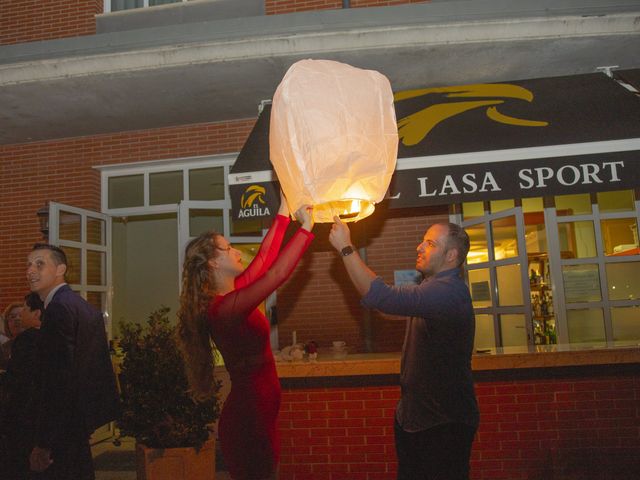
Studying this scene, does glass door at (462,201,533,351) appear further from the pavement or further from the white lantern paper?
the white lantern paper

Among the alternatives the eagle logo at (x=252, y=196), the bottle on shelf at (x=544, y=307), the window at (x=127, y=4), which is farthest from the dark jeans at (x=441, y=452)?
the window at (x=127, y=4)

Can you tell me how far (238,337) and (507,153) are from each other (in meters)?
3.13

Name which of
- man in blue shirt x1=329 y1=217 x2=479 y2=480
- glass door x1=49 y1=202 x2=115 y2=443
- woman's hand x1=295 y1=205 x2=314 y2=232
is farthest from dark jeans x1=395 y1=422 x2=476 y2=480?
glass door x1=49 y1=202 x2=115 y2=443

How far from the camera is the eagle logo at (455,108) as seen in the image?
199 inches

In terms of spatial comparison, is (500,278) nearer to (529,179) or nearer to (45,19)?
(529,179)

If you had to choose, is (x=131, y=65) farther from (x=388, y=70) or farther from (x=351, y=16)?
(x=388, y=70)

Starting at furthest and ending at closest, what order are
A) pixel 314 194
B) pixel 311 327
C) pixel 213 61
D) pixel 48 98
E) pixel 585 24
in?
pixel 311 327 → pixel 48 98 → pixel 213 61 → pixel 585 24 → pixel 314 194

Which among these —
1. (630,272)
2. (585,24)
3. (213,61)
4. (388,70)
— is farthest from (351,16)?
(630,272)

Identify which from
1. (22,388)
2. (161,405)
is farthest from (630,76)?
(22,388)

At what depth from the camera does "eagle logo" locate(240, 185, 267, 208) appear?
498 cm

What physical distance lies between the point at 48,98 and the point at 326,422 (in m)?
5.20

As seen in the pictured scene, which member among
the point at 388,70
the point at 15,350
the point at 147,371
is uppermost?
the point at 388,70

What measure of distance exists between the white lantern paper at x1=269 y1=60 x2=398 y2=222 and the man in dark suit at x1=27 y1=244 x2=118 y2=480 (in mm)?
1666

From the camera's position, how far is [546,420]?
4.75m
